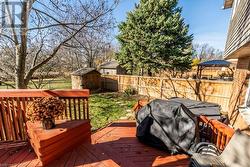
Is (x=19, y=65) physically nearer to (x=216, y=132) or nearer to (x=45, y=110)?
(x=45, y=110)

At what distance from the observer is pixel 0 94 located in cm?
288

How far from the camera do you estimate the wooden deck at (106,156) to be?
262cm

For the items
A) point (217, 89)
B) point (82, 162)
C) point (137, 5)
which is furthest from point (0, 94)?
point (137, 5)

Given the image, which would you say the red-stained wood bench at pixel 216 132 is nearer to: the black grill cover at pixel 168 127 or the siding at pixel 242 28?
the black grill cover at pixel 168 127

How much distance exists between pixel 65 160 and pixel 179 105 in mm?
2385

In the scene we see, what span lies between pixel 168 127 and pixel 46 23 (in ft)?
13.2

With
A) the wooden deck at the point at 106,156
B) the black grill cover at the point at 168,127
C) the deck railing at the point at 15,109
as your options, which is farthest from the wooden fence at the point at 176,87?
the deck railing at the point at 15,109

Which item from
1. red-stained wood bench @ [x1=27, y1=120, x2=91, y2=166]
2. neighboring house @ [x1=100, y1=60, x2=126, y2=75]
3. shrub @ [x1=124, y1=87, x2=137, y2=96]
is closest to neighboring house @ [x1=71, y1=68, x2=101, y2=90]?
shrub @ [x1=124, y1=87, x2=137, y2=96]

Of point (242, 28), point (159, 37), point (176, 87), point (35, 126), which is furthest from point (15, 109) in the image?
point (159, 37)

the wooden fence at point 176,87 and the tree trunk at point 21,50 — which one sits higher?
the tree trunk at point 21,50

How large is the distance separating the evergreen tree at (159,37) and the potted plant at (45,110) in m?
11.1

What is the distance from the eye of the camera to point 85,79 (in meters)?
13.6

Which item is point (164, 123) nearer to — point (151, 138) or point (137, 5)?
point (151, 138)

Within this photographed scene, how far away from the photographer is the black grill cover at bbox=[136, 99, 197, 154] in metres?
3.21
